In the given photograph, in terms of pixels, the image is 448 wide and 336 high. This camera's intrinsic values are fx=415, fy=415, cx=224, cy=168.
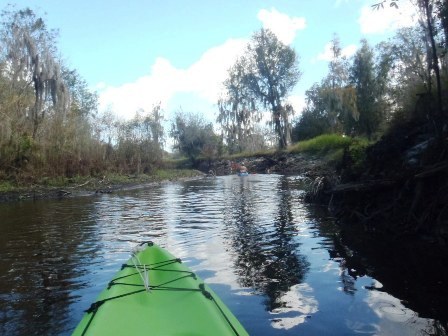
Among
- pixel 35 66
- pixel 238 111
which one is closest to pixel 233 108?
pixel 238 111

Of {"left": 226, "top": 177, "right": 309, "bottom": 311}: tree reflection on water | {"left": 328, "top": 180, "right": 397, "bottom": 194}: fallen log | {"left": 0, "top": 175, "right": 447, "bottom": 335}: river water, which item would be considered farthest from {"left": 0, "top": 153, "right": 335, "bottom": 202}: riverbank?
{"left": 0, "top": 175, "right": 447, "bottom": 335}: river water

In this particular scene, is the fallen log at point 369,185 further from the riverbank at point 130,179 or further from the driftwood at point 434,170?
the riverbank at point 130,179

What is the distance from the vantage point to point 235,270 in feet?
23.3

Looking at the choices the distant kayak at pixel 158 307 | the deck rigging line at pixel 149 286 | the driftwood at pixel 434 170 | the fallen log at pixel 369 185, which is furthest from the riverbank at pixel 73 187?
the driftwood at pixel 434 170

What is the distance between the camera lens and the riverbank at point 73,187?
21062 mm

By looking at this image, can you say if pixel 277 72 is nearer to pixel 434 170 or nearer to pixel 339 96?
pixel 339 96

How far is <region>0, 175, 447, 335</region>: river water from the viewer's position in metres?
4.96

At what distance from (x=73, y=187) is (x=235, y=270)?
19.4 metres

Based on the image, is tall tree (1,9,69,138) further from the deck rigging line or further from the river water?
the deck rigging line

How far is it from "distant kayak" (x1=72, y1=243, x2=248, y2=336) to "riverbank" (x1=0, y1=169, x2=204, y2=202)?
1735 centimetres

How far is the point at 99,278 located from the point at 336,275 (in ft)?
12.7

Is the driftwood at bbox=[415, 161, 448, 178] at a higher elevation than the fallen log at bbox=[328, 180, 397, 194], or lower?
higher

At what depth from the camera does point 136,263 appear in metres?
5.90

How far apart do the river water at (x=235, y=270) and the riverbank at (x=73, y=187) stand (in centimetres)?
742
